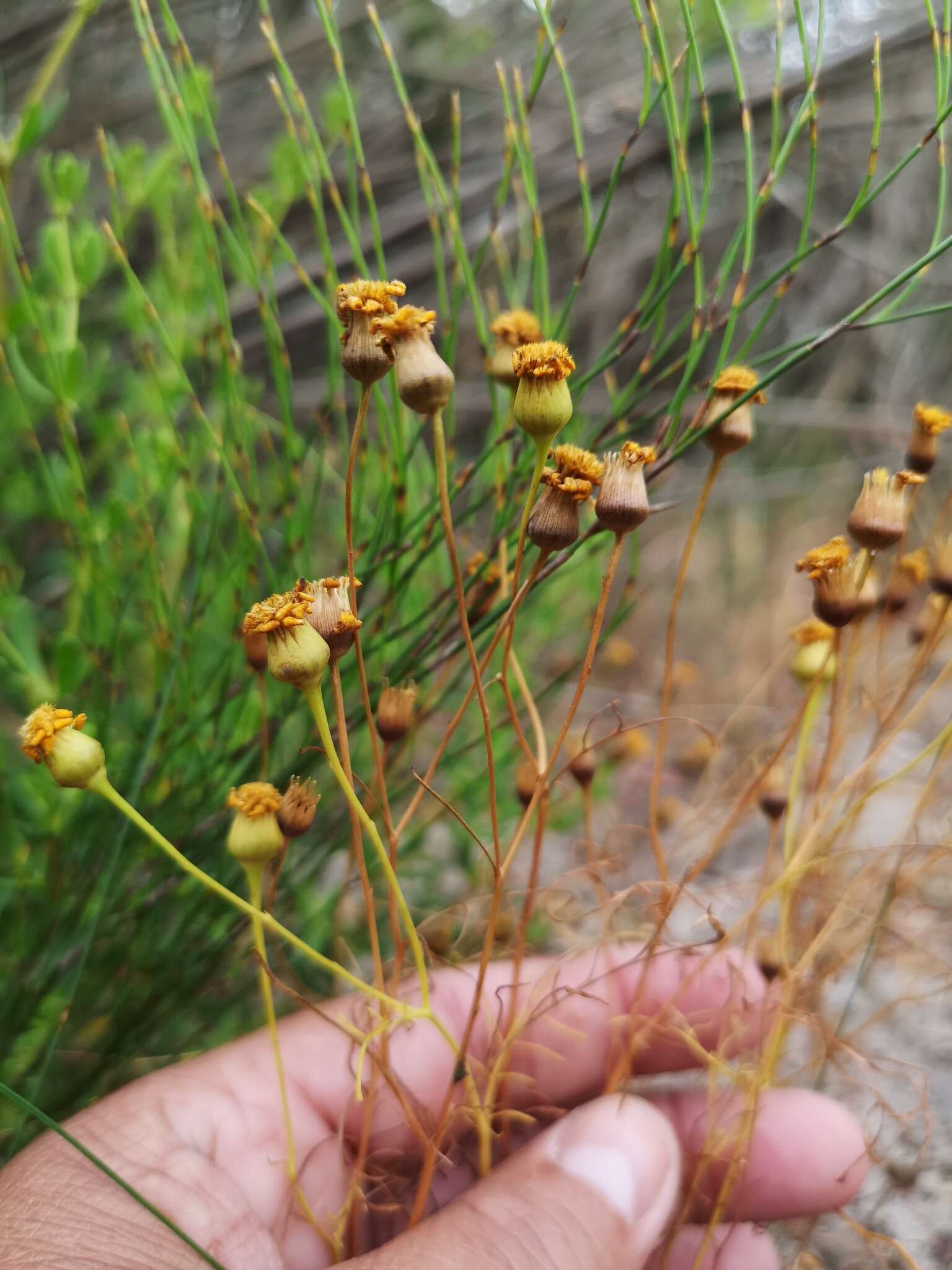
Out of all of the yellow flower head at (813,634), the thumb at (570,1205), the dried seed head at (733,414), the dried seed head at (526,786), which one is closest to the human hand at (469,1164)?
the thumb at (570,1205)

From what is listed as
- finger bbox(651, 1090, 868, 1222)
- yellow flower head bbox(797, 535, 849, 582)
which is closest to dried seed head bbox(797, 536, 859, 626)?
yellow flower head bbox(797, 535, 849, 582)

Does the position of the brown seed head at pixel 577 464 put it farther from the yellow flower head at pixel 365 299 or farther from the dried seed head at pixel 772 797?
the dried seed head at pixel 772 797

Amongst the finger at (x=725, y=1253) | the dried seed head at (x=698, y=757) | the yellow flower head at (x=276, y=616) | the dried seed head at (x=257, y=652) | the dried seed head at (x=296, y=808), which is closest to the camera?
the yellow flower head at (x=276, y=616)

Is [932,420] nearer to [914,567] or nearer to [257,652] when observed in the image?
[914,567]

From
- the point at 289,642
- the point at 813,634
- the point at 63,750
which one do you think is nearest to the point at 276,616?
the point at 289,642

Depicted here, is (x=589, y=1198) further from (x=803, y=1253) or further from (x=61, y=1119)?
(x=61, y=1119)

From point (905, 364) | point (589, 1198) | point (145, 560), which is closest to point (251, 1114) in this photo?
point (589, 1198)
